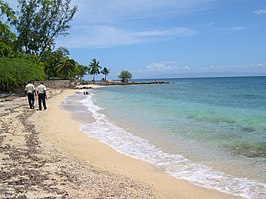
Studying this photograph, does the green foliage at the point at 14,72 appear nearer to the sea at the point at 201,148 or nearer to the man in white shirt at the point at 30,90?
the man in white shirt at the point at 30,90

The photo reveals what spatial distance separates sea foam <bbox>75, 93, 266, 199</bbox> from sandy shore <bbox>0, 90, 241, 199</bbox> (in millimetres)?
302

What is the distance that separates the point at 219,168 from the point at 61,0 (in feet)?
124

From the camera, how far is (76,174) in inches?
229

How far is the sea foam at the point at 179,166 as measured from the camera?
5.71 m

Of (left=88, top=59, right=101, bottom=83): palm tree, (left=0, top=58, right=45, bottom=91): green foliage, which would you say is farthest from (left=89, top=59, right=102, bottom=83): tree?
(left=0, top=58, right=45, bottom=91): green foliage

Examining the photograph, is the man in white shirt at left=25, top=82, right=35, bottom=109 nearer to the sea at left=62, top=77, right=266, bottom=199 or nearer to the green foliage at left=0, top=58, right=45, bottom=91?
the sea at left=62, top=77, right=266, bottom=199

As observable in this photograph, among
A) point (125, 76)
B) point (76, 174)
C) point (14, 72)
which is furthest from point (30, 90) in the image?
point (125, 76)

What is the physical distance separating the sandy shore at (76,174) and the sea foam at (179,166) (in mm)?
302

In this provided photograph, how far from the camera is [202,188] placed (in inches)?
223

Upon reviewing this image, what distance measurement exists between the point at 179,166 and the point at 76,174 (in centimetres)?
256

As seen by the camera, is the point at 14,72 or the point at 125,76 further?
the point at 125,76

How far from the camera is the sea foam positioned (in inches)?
225

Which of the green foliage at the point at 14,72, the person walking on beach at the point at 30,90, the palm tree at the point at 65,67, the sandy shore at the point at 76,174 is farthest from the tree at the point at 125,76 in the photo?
the sandy shore at the point at 76,174

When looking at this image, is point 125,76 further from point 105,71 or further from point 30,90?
point 30,90
